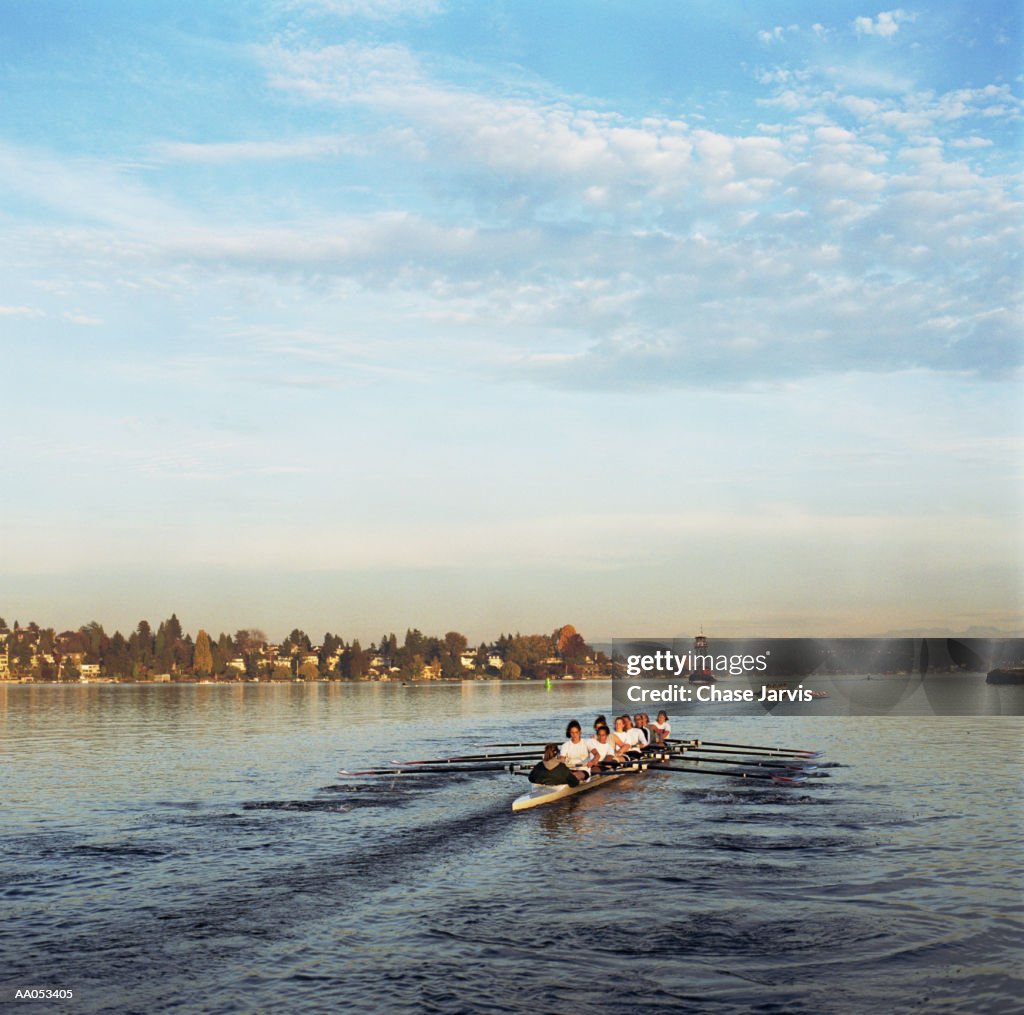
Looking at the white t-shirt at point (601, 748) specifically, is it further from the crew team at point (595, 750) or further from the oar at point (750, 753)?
the oar at point (750, 753)

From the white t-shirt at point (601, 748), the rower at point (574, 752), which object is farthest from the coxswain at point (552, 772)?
the white t-shirt at point (601, 748)

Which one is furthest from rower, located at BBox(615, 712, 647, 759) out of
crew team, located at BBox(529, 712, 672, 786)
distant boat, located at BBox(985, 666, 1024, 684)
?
distant boat, located at BBox(985, 666, 1024, 684)

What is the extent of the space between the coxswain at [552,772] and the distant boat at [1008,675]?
164 meters

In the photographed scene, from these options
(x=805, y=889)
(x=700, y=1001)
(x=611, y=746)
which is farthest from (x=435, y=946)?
Result: (x=611, y=746)

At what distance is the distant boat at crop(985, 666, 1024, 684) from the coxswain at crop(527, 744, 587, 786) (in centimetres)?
16418

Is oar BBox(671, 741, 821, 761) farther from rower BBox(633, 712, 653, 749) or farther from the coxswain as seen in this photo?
the coxswain

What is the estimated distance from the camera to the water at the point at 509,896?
1450 cm

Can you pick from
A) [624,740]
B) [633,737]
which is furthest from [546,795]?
[633,737]

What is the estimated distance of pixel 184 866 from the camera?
22.5 m

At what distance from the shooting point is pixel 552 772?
103 ft

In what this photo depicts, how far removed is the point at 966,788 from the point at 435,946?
27203 mm

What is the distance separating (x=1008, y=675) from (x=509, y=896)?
6998 inches

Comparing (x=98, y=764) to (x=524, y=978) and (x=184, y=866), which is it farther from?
(x=524, y=978)

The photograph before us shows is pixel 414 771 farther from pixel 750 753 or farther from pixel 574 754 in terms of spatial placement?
pixel 750 753
